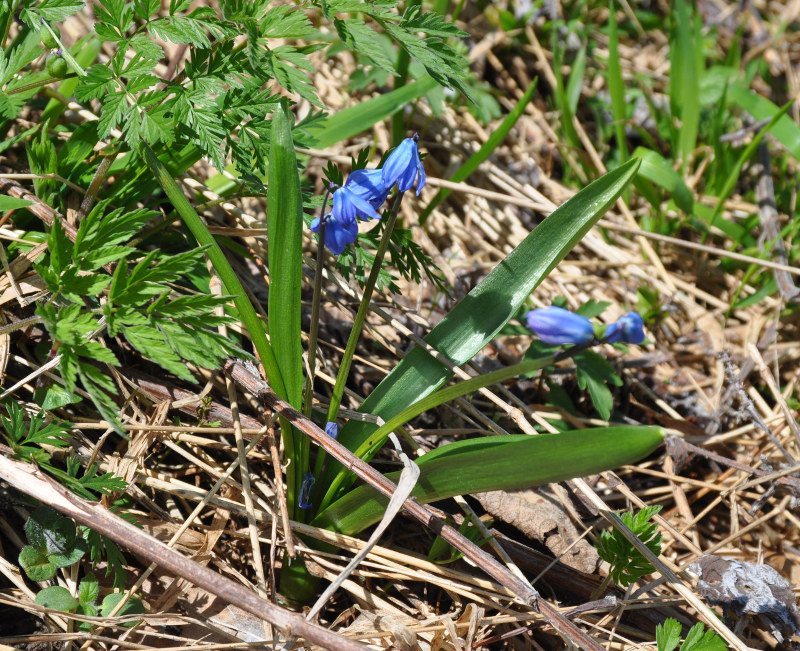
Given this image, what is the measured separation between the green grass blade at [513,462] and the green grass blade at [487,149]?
57.9 inches

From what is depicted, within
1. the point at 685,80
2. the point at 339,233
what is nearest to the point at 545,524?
the point at 339,233

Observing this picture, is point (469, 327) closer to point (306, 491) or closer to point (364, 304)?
point (364, 304)

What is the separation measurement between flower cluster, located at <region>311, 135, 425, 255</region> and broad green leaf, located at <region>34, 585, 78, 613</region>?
1086mm

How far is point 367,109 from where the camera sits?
8.91 feet

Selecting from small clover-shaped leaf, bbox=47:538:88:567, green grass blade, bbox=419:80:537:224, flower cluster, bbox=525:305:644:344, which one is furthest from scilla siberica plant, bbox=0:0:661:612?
green grass blade, bbox=419:80:537:224

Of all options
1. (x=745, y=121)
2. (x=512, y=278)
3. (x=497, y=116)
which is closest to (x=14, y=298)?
(x=512, y=278)

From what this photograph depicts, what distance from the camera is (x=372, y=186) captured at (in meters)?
1.58

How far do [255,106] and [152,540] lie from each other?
1.06 m

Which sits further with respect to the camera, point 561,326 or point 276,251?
A: point 561,326

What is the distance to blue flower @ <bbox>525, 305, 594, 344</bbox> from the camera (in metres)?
2.02

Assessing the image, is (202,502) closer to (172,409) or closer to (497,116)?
(172,409)

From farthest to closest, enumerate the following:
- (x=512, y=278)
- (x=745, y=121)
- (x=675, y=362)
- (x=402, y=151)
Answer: (x=745, y=121) → (x=675, y=362) → (x=512, y=278) → (x=402, y=151)

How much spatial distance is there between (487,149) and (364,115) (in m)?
0.50

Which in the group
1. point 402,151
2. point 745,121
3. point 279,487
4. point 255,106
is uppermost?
point 255,106
